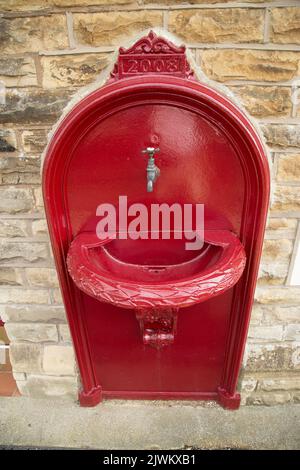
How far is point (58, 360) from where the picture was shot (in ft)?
6.36

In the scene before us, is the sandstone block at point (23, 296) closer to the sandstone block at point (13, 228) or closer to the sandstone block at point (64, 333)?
the sandstone block at point (64, 333)

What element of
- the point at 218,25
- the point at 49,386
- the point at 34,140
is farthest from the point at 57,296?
the point at 218,25

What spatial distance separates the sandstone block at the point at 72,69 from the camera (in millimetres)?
1317

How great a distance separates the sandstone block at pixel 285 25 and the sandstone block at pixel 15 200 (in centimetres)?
111

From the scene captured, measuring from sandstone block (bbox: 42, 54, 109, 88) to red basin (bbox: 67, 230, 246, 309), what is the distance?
0.61m

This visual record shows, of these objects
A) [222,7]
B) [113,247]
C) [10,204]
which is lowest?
[113,247]

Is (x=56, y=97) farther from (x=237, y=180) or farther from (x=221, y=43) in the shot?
(x=237, y=180)

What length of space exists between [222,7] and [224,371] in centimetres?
167

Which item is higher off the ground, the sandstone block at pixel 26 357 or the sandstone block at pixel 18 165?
the sandstone block at pixel 18 165

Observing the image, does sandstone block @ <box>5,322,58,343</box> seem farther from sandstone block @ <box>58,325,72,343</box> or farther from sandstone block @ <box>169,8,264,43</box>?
sandstone block @ <box>169,8,264,43</box>

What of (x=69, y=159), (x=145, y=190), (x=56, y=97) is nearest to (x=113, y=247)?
(x=145, y=190)

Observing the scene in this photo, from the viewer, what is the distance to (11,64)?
134 cm

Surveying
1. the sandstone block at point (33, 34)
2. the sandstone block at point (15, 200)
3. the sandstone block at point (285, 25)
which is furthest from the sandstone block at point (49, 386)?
the sandstone block at point (285, 25)

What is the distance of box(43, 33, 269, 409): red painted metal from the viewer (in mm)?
1322
